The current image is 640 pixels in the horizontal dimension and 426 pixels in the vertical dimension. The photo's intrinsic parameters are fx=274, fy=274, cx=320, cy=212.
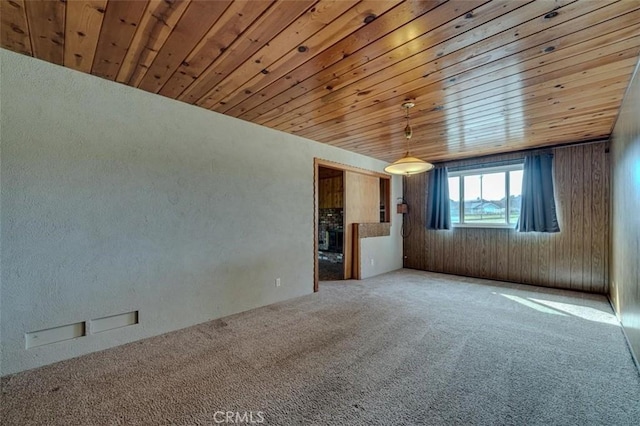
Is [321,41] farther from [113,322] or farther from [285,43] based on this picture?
[113,322]

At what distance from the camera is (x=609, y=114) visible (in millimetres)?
3145

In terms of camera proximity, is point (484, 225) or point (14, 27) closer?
point (14, 27)

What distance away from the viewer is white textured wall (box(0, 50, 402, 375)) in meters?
2.08

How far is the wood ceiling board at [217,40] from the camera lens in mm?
1593

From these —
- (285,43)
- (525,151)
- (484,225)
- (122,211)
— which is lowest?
(484,225)

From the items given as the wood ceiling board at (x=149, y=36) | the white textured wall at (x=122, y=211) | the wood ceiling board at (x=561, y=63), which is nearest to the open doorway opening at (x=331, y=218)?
the white textured wall at (x=122, y=211)

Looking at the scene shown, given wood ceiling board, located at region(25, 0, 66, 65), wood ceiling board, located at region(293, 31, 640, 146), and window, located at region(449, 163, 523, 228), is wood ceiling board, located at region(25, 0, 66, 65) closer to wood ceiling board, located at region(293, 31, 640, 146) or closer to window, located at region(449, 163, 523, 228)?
wood ceiling board, located at region(293, 31, 640, 146)

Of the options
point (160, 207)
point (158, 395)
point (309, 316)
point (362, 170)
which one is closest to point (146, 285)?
point (160, 207)

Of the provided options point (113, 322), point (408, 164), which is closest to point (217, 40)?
point (408, 164)

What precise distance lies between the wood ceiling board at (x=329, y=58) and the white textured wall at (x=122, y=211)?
21.9 inches

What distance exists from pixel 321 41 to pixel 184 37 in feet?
3.04

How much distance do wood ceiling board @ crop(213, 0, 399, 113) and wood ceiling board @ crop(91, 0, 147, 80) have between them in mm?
882

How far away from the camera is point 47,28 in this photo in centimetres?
178

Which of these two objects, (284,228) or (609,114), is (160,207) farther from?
(609,114)
